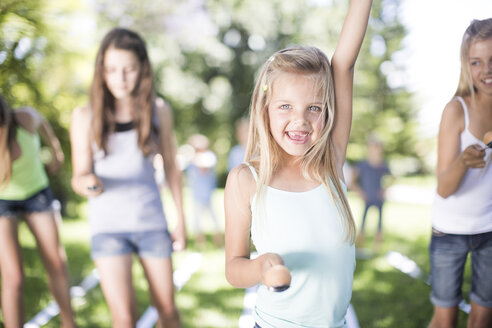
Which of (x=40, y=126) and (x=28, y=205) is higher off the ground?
(x=40, y=126)

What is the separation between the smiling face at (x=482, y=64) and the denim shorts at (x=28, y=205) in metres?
2.10

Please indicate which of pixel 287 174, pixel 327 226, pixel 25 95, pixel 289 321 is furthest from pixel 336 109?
pixel 25 95

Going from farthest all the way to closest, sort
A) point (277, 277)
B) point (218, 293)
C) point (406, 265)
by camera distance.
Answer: point (406, 265), point (218, 293), point (277, 277)

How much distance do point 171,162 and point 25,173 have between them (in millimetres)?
808

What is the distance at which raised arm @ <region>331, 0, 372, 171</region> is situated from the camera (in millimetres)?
1289

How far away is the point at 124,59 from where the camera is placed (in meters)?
1.79

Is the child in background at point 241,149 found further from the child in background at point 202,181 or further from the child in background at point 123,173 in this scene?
the child in background at point 123,173

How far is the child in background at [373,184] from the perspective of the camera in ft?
17.3

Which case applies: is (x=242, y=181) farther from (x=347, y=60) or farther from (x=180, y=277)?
(x=180, y=277)

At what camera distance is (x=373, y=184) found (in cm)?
539

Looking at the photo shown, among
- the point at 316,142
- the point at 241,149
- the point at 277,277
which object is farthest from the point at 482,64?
the point at 241,149

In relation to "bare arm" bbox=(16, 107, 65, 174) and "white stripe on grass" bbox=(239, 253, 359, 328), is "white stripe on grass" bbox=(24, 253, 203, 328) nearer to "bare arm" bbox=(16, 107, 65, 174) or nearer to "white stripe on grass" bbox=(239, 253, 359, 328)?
"white stripe on grass" bbox=(239, 253, 359, 328)

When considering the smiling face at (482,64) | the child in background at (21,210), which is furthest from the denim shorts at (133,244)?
the smiling face at (482,64)

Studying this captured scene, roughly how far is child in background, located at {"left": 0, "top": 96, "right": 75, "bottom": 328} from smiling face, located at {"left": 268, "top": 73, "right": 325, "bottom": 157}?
156 centimetres
